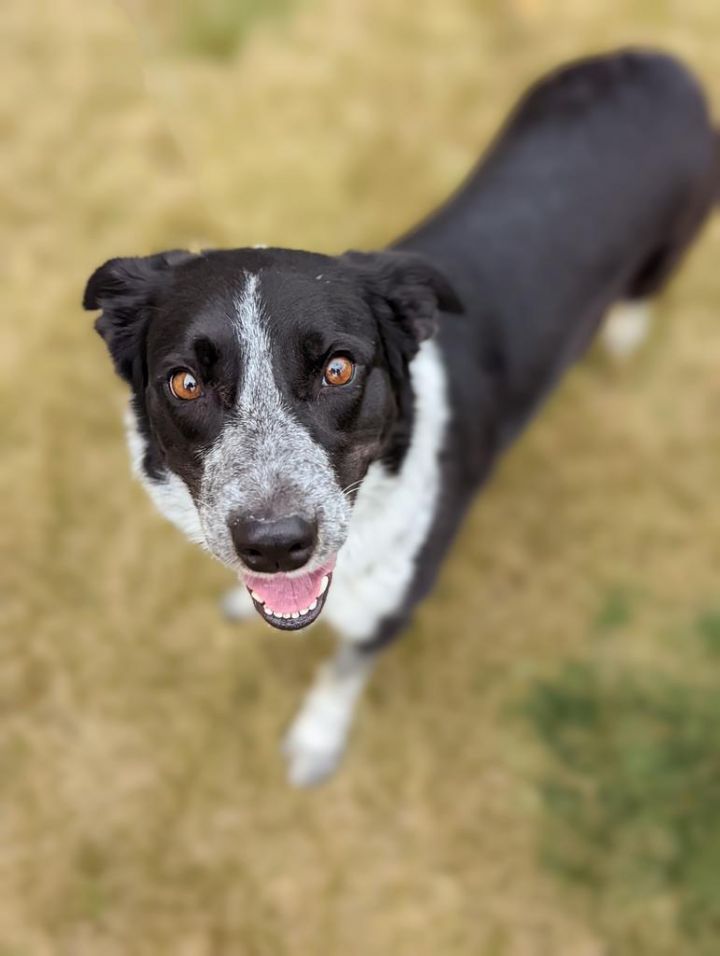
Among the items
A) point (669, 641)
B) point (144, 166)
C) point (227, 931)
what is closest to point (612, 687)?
point (669, 641)

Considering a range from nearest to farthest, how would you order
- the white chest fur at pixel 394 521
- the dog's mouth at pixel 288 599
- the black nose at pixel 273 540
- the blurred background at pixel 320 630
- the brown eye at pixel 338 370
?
1. the black nose at pixel 273 540
2. the brown eye at pixel 338 370
3. the dog's mouth at pixel 288 599
4. the white chest fur at pixel 394 521
5. the blurred background at pixel 320 630

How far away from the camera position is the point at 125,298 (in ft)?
9.32

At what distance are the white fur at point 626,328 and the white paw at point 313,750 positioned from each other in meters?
2.82

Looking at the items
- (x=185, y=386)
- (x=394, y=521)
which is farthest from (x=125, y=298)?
(x=394, y=521)

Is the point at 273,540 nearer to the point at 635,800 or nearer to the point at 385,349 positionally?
the point at 385,349

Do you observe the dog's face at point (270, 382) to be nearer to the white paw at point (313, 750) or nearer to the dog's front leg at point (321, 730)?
the dog's front leg at point (321, 730)

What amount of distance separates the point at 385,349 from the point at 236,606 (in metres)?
1.95

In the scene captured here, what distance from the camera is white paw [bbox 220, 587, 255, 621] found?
434cm

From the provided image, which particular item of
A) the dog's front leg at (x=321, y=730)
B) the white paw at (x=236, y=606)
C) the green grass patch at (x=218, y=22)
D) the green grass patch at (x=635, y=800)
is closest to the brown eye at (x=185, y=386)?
the dog's front leg at (x=321, y=730)

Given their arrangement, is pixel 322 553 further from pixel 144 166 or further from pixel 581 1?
pixel 581 1

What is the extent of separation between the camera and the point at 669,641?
178 inches

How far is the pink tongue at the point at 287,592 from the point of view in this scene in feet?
9.30

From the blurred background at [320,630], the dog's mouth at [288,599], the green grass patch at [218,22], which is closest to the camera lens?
the dog's mouth at [288,599]

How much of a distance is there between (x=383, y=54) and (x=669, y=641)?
4333 mm
